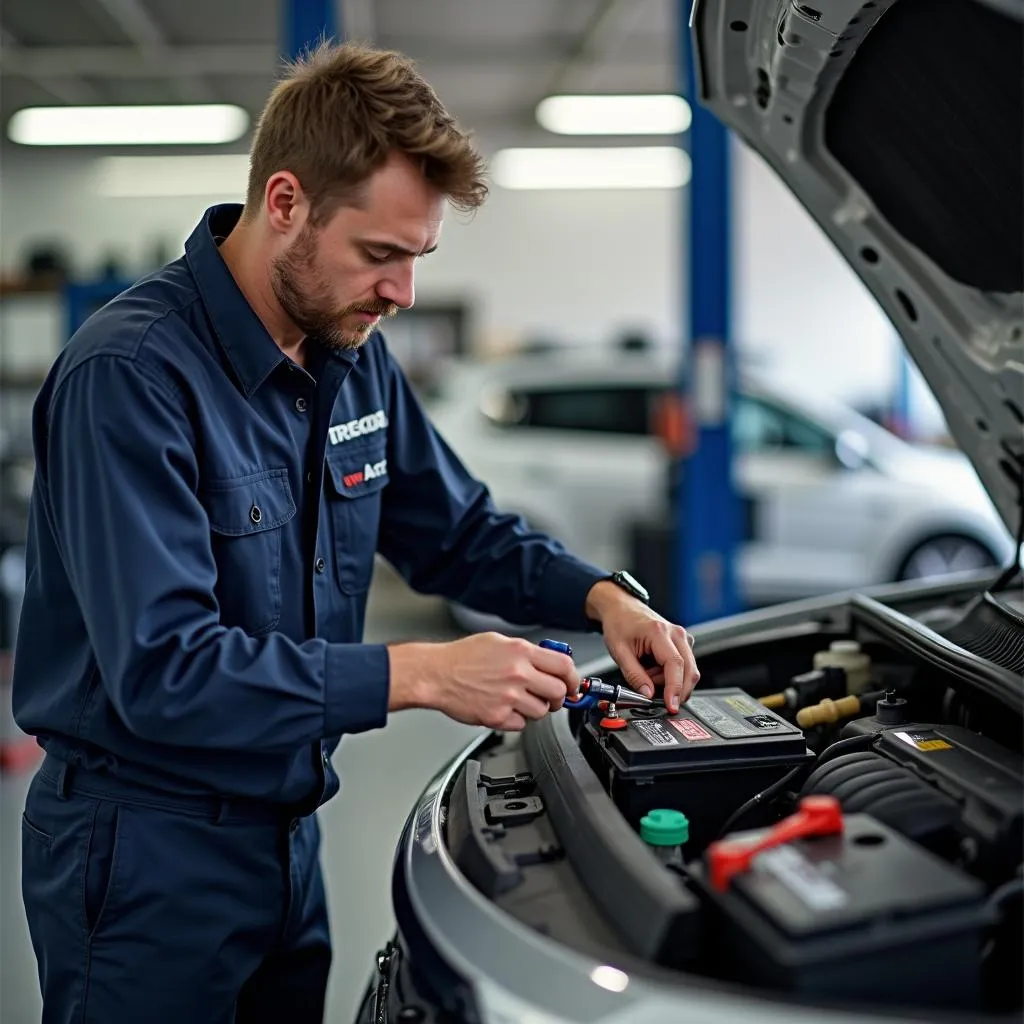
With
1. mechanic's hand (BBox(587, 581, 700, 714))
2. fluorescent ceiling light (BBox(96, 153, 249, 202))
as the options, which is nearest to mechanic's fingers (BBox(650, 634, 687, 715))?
mechanic's hand (BBox(587, 581, 700, 714))

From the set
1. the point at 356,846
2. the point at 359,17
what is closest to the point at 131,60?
the point at 359,17

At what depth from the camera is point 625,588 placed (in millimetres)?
1600

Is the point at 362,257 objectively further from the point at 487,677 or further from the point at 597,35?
the point at 597,35

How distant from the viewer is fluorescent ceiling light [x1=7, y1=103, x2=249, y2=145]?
846cm

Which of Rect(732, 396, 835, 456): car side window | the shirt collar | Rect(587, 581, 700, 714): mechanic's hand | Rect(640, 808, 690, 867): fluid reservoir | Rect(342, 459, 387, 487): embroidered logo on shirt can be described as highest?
the shirt collar

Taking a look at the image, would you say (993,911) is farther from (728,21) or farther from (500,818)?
(728,21)

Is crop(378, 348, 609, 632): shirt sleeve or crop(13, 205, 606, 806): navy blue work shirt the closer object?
crop(13, 205, 606, 806): navy blue work shirt

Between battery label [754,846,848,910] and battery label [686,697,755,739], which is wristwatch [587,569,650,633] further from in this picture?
battery label [754,846,848,910]

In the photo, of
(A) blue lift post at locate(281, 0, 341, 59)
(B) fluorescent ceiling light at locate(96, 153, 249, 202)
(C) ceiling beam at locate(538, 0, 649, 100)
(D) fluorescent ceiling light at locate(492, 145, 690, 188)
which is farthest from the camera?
(B) fluorescent ceiling light at locate(96, 153, 249, 202)

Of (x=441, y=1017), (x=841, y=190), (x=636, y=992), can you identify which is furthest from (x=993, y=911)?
(x=841, y=190)

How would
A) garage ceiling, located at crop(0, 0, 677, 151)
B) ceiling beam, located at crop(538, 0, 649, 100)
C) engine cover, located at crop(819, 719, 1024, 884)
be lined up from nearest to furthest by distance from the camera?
1. engine cover, located at crop(819, 719, 1024, 884)
2. ceiling beam, located at crop(538, 0, 649, 100)
3. garage ceiling, located at crop(0, 0, 677, 151)

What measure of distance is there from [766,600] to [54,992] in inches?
188

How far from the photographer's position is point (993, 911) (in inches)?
36.1

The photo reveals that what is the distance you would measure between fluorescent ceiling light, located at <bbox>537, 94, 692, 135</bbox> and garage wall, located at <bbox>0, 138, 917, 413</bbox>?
157 centimetres
